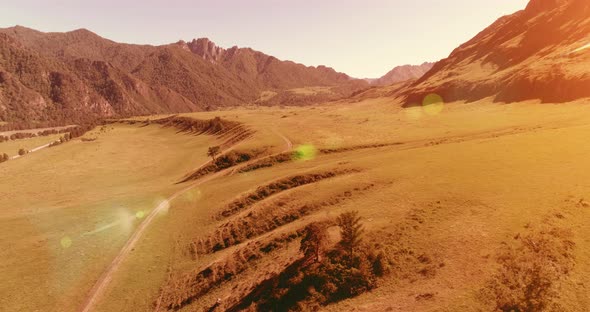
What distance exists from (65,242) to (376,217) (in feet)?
162

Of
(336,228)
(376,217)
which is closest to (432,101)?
(376,217)

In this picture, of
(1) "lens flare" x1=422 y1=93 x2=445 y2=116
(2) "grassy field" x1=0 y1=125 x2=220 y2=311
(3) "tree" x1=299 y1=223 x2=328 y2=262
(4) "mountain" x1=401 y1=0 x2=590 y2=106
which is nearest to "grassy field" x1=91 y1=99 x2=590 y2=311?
(3) "tree" x1=299 y1=223 x2=328 y2=262

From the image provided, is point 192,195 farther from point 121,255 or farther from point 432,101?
point 432,101

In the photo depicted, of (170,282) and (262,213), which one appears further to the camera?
(262,213)

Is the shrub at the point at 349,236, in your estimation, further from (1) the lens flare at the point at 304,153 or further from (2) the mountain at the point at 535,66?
(2) the mountain at the point at 535,66

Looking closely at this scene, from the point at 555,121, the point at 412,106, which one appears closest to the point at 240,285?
the point at 555,121

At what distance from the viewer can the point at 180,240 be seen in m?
52.4

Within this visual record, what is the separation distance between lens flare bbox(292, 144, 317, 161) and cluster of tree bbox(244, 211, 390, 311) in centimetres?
4641

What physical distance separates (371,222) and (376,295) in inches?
425

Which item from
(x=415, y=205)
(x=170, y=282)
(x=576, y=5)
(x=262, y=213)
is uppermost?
(x=576, y=5)

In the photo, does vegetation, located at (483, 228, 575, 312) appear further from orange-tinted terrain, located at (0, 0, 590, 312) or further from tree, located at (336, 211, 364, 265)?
tree, located at (336, 211, 364, 265)

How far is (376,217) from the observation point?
3897 centimetres

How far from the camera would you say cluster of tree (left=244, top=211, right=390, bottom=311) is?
29703 mm

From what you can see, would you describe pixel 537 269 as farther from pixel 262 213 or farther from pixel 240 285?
pixel 262 213
